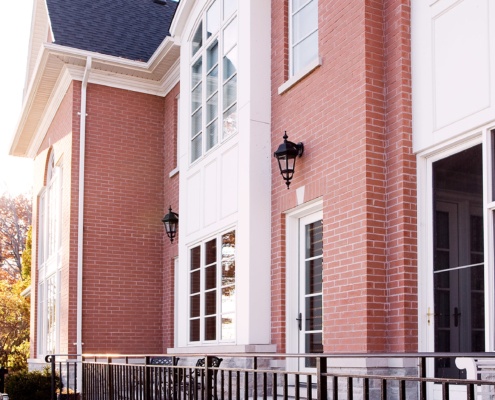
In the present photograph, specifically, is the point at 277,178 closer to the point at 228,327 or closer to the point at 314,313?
the point at 314,313

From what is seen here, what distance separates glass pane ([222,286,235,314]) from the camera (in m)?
9.70

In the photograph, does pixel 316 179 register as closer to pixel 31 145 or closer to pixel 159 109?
pixel 159 109

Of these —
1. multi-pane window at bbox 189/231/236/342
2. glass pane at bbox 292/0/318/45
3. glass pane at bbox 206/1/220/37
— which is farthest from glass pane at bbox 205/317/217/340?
glass pane at bbox 206/1/220/37

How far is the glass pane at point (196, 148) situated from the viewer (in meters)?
11.4

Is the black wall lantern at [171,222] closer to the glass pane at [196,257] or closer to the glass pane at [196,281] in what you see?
the glass pane at [196,257]

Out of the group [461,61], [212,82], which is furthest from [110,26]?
[461,61]

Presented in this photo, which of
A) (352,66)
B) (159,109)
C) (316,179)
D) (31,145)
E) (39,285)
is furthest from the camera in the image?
(31,145)

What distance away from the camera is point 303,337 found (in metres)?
8.95

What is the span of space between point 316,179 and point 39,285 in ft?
37.8

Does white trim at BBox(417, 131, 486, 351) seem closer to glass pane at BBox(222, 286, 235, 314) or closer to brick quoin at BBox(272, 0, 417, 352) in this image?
brick quoin at BBox(272, 0, 417, 352)

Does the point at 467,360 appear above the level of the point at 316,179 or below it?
below

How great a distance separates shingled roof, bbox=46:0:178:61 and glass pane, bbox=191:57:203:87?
11.0 feet

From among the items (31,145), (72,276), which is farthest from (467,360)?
(31,145)

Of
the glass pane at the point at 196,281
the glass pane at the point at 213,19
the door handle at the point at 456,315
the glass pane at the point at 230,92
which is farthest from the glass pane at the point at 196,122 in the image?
the door handle at the point at 456,315
